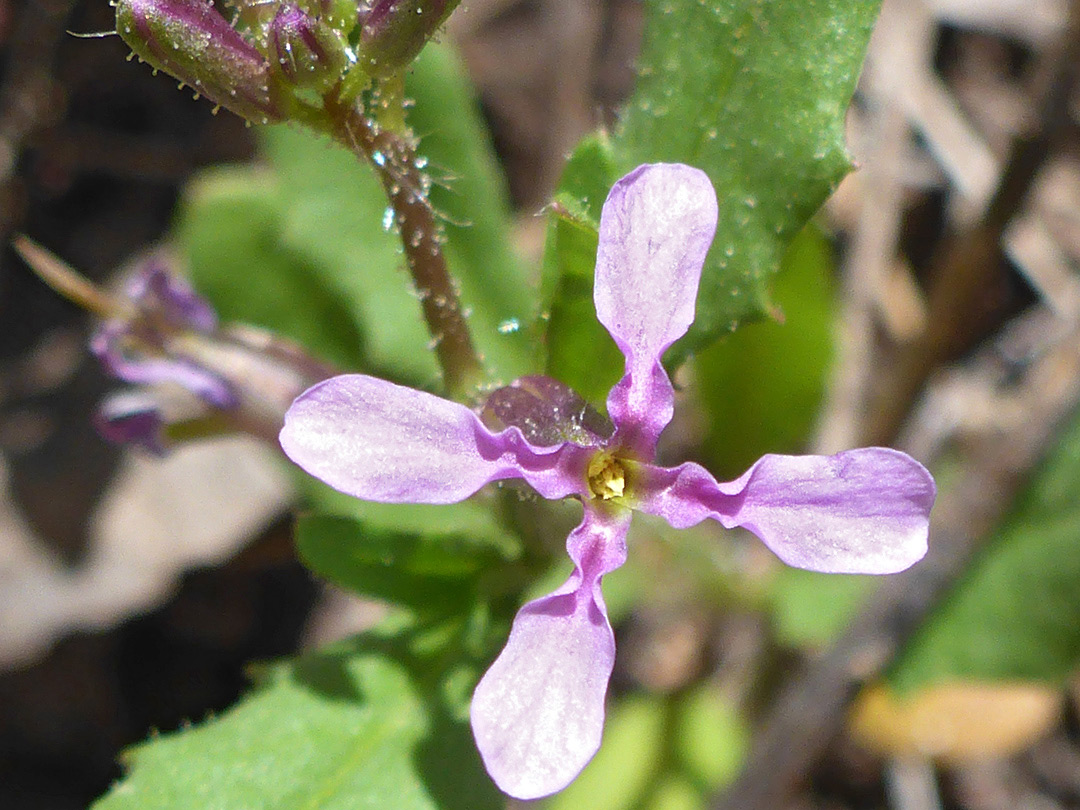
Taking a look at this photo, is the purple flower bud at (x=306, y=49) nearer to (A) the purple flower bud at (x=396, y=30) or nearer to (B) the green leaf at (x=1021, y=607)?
(A) the purple flower bud at (x=396, y=30)

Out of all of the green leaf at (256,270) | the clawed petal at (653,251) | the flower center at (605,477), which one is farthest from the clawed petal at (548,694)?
the green leaf at (256,270)

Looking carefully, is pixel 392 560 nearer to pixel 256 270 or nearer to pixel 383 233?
pixel 383 233

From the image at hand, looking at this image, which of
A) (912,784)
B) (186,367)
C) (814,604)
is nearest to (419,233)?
(186,367)

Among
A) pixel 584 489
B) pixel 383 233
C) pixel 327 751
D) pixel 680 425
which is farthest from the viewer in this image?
pixel 680 425

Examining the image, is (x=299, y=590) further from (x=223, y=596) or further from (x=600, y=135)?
(x=600, y=135)

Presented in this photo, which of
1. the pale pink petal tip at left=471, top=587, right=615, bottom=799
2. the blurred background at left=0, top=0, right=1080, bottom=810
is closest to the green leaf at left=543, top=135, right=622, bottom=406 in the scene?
the pale pink petal tip at left=471, top=587, right=615, bottom=799

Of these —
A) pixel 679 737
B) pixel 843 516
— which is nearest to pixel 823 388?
pixel 679 737
